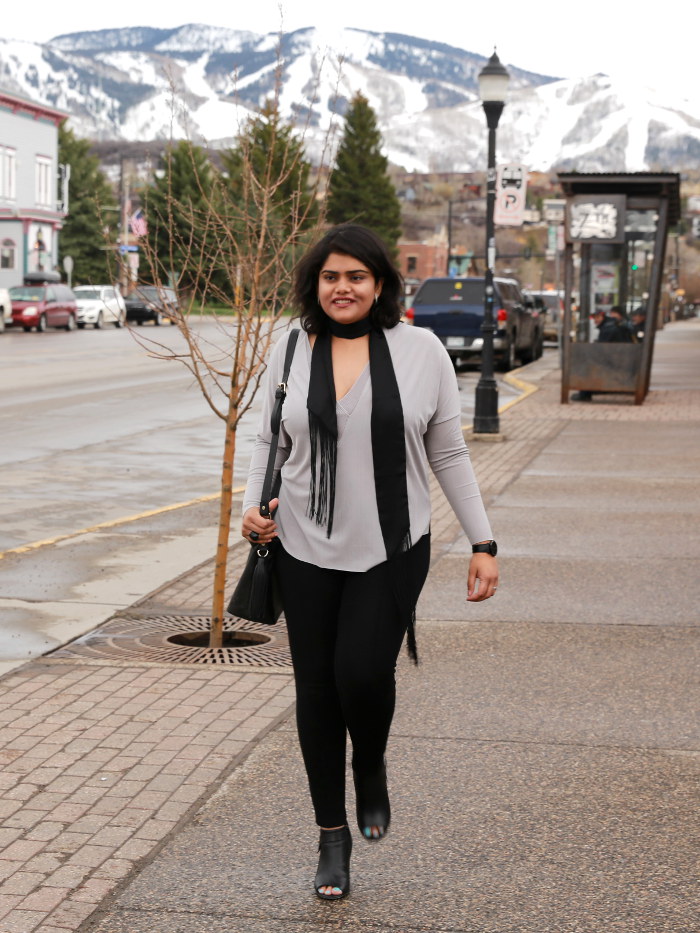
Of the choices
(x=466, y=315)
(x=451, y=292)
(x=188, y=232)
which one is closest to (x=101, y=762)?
(x=188, y=232)

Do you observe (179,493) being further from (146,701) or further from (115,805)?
(115,805)

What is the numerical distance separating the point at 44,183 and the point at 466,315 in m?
44.7

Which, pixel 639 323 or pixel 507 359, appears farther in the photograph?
pixel 507 359

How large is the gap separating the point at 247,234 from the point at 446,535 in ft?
12.0

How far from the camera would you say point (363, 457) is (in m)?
3.90

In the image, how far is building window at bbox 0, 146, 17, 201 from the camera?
2569 inches

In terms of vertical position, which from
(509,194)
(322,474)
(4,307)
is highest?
(509,194)

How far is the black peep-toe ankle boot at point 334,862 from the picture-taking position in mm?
3979

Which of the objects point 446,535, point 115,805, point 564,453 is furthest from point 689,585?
point 564,453

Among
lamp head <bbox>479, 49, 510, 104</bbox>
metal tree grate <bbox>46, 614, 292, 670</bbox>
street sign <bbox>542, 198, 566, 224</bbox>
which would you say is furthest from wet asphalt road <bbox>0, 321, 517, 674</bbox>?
street sign <bbox>542, 198, 566, 224</bbox>

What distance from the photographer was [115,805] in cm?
474

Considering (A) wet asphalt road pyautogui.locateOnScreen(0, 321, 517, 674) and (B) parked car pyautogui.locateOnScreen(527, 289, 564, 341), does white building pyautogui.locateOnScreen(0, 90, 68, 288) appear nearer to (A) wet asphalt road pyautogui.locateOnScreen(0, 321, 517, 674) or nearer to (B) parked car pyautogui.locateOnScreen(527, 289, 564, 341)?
(B) parked car pyautogui.locateOnScreen(527, 289, 564, 341)

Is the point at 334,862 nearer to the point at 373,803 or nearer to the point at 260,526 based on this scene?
the point at 373,803

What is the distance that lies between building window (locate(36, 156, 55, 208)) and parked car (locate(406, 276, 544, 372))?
A: 40.4 m
